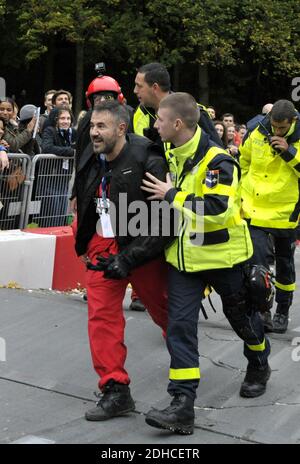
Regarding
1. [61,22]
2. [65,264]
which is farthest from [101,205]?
[61,22]

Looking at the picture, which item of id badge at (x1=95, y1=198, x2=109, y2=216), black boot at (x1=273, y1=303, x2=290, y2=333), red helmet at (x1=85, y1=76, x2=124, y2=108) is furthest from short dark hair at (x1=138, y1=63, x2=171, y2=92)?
black boot at (x1=273, y1=303, x2=290, y2=333)

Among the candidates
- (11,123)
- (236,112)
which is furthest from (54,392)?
(236,112)

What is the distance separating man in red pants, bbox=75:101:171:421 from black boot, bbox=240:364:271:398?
74 centimetres

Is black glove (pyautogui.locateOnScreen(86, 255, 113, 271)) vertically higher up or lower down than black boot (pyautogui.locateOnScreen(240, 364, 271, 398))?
higher up

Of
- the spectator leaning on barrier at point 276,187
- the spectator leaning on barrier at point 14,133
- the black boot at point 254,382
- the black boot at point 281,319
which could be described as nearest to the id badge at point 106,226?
Result: the black boot at point 254,382

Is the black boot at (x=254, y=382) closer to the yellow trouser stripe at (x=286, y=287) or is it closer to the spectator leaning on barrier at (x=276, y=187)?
the spectator leaning on barrier at (x=276, y=187)

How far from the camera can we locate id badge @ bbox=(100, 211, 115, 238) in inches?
179

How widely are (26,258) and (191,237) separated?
3549 mm

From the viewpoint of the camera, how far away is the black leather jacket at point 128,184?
4395 mm

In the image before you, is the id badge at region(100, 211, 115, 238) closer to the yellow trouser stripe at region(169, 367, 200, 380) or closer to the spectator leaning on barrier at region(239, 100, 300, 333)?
the yellow trouser stripe at region(169, 367, 200, 380)

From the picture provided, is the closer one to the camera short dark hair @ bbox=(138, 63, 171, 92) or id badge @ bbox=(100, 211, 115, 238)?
id badge @ bbox=(100, 211, 115, 238)

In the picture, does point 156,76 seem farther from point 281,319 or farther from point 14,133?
point 14,133

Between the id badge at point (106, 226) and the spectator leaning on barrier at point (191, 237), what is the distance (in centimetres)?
30

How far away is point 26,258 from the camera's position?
7652mm
